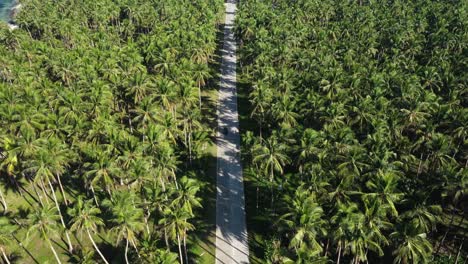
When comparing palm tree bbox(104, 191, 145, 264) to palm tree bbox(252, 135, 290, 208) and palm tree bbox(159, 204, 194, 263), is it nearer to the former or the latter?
palm tree bbox(159, 204, 194, 263)

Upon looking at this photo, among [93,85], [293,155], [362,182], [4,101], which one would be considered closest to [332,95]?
[293,155]

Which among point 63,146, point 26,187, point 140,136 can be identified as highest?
point 63,146

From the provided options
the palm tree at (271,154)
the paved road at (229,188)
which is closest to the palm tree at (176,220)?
the paved road at (229,188)

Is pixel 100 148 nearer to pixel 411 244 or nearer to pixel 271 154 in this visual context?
pixel 271 154

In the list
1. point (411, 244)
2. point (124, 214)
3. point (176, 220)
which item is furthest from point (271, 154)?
point (124, 214)

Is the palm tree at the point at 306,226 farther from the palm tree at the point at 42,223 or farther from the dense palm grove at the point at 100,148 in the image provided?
the palm tree at the point at 42,223

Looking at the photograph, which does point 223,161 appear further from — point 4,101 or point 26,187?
point 4,101
